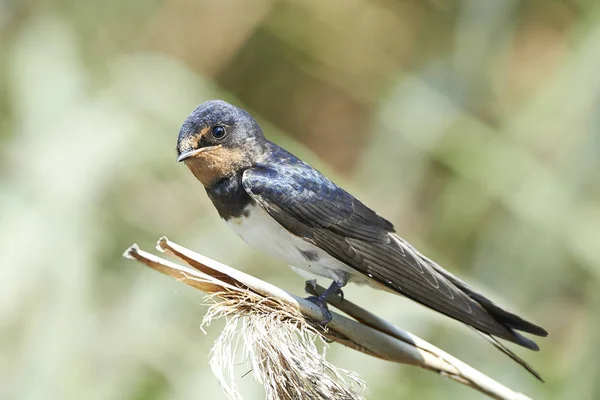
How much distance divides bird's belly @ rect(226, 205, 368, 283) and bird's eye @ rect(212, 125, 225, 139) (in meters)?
0.14

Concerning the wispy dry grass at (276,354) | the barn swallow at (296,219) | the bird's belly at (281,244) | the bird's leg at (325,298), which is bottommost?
the wispy dry grass at (276,354)

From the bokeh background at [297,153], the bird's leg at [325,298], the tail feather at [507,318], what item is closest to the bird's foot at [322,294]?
the bird's leg at [325,298]

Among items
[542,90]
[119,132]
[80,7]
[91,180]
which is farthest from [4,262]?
[542,90]

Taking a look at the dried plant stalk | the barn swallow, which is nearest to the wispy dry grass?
the dried plant stalk

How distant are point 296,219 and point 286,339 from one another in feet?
1.51

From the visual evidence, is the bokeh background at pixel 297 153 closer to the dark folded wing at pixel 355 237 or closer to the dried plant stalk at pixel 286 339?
the dark folded wing at pixel 355 237

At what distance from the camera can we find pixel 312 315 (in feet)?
3.73

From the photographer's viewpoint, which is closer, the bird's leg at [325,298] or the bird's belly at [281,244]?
the bird's leg at [325,298]

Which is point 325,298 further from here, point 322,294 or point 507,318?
point 507,318

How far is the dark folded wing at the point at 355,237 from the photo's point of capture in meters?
1.42

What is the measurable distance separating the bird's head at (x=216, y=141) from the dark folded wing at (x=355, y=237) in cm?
5

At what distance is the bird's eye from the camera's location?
1518 millimetres

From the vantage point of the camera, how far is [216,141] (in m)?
1.52

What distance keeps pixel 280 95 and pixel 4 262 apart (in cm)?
120
